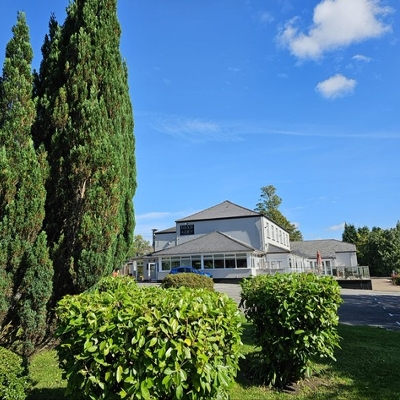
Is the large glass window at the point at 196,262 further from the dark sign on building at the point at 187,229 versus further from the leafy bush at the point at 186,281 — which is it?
the leafy bush at the point at 186,281

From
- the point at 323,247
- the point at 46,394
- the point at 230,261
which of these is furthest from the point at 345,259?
the point at 46,394

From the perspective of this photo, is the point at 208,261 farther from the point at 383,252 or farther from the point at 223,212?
the point at 383,252

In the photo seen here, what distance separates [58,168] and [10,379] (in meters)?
3.45

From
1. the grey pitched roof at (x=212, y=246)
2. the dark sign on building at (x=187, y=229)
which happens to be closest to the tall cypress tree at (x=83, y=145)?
the grey pitched roof at (x=212, y=246)

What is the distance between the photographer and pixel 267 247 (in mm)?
41062

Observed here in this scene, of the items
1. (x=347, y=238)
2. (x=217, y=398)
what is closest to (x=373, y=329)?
(x=217, y=398)

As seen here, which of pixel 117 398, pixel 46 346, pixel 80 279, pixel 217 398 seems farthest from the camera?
pixel 46 346

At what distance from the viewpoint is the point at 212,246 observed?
37.2 metres

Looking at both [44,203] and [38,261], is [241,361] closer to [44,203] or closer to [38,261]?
[38,261]

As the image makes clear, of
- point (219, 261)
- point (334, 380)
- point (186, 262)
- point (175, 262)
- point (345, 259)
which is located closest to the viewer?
point (334, 380)

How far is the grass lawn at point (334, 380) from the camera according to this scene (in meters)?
5.19

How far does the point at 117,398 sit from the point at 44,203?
3638 millimetres

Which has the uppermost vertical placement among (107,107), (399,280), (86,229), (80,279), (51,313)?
(107,107)

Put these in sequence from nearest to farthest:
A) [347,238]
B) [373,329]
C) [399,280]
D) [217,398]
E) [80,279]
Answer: [217,398] < [80,279] < [373,329] < [399,280] < [347,238]
